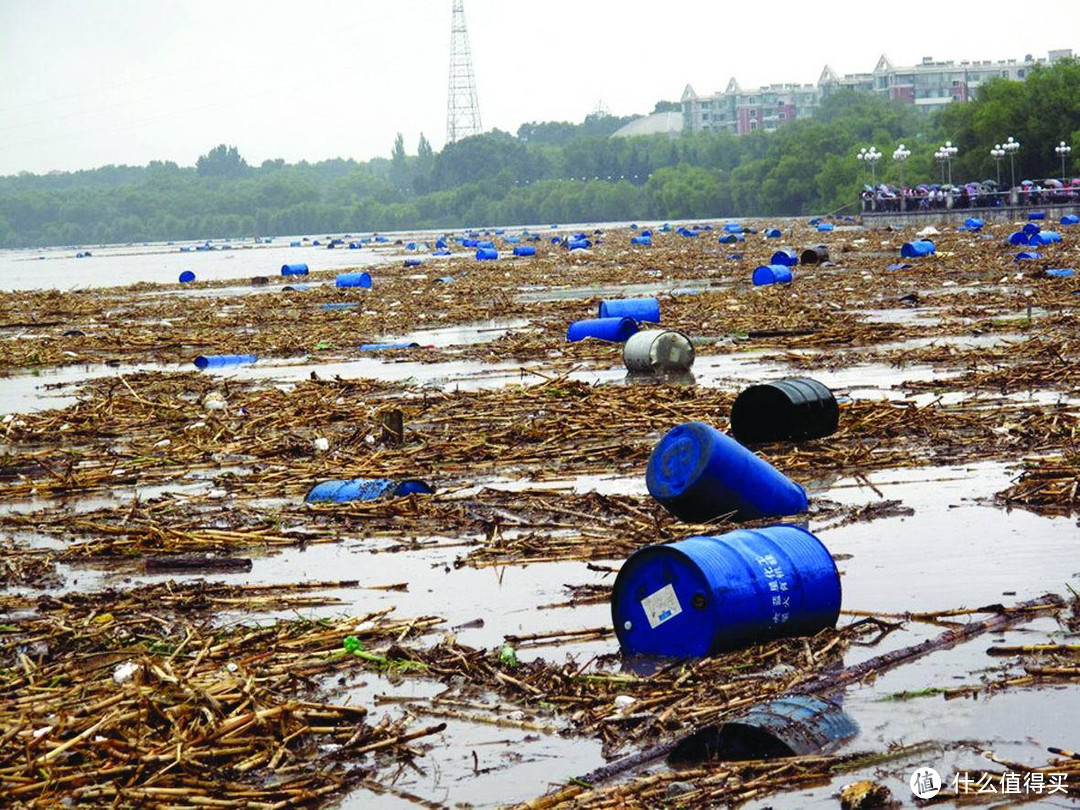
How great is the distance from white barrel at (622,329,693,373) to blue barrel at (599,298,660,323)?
19.4 ft

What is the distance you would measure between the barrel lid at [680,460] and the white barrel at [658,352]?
700 centimetres

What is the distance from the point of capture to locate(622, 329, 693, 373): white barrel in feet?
52.9

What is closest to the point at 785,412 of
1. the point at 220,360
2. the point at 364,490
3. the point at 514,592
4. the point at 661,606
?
the point at 364,490

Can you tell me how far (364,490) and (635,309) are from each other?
506 inches

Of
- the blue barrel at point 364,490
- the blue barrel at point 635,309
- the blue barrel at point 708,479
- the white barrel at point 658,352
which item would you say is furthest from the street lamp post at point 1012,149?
the blue barrel at point 708,479

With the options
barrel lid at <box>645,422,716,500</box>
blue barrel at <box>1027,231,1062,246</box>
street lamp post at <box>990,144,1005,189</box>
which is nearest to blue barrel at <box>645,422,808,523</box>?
barrel lid at <box>645,422,716,500</box>

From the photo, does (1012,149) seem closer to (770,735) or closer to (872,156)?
(872,156)

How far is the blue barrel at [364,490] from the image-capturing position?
1027 centimetres

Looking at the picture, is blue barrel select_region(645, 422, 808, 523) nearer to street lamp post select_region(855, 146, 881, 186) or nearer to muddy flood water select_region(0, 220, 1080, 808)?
muddy flood water select_region(0, 220, 1080, 808)

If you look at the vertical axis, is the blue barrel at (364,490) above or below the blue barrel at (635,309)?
below

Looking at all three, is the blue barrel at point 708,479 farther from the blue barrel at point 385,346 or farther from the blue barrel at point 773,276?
the blue barrel at point 773,276

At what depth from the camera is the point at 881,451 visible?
11.2m

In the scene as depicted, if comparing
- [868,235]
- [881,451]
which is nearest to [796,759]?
[881,451]

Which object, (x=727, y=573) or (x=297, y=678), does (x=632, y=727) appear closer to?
(x=727, y=573)
